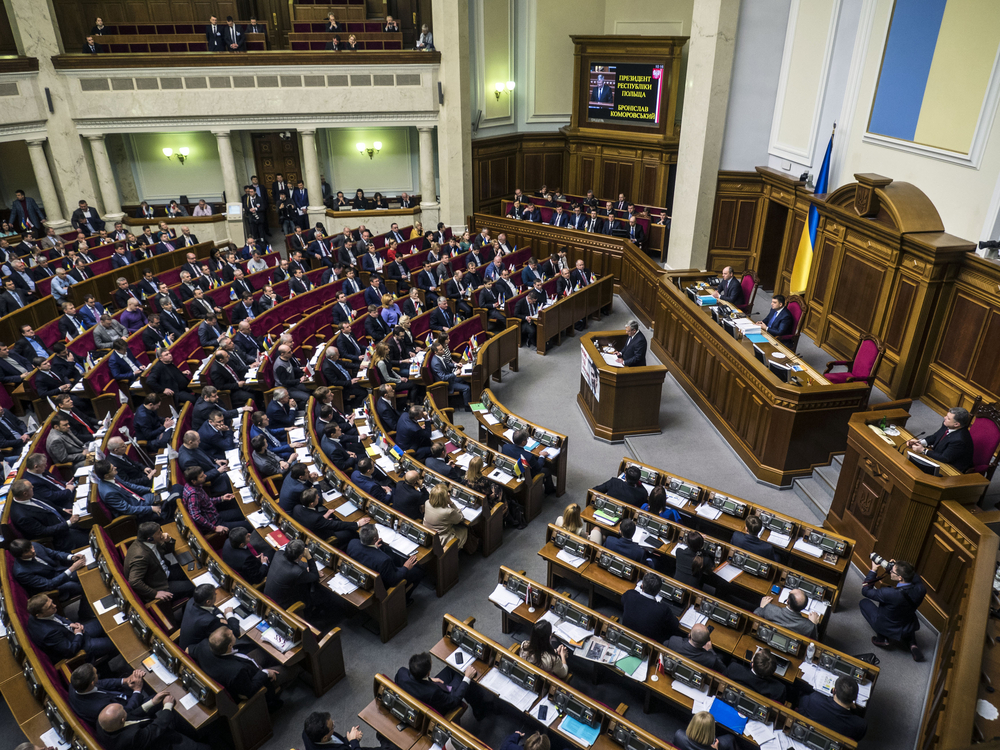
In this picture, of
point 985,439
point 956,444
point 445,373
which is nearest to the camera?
point 956,444

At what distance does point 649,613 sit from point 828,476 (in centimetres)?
352

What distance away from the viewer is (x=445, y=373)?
9.34 metres

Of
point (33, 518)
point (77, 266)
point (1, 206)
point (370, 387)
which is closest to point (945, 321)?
point (370, 387)

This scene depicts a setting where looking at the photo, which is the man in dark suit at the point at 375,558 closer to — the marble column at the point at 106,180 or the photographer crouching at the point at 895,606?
the photographer crouching at the point at 895,606

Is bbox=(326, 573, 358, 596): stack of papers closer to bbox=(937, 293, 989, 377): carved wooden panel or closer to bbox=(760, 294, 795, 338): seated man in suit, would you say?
bbox=(760, 294, 795, 338): seated man in suit

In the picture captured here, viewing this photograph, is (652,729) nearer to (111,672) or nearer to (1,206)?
(111,672)

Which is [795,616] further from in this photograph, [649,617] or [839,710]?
[649,617]

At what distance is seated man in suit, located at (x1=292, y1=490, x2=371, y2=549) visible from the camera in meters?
5.97

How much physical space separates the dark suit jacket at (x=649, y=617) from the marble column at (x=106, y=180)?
1570 centimetres

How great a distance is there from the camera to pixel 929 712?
4566 millimetres

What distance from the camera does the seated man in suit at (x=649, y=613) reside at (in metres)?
4.89

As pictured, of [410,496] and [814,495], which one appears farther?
[814,495]

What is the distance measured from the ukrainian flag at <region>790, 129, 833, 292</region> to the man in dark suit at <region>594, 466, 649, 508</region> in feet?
19.4

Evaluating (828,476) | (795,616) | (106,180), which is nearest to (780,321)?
(828,476)
